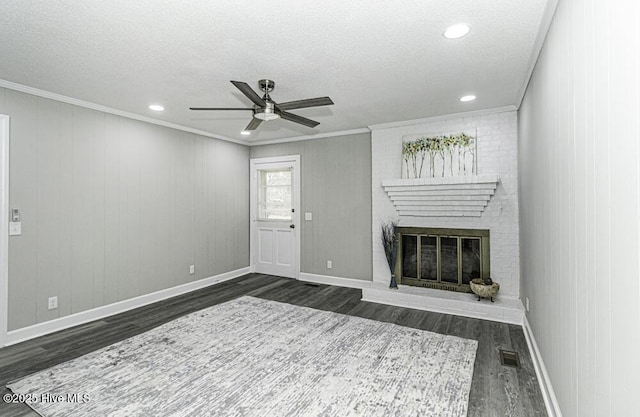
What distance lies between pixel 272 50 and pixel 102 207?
9.71 feet

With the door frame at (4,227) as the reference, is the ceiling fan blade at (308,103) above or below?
above

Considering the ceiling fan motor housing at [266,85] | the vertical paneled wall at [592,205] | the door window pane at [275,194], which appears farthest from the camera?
the door window pane at [275,194]

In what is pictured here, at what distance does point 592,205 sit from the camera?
1.27 metres

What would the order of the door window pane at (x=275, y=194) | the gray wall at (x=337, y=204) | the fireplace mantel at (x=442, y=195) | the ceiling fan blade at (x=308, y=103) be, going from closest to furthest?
the ceiling fan blade at (x=308, y=103) → the fireplace mantel at (x=442, y=195) → the gray wall at (x=337, y=204) → the door window pane at (x=275, y=194)

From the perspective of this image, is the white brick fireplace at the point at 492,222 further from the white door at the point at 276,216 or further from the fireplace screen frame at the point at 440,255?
the white door at the point at 276,216

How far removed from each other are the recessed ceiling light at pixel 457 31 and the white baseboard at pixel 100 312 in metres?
4.57

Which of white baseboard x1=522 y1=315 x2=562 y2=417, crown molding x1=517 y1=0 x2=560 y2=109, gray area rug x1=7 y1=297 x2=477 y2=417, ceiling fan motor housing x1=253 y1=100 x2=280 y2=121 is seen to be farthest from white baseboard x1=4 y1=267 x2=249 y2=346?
crown molding x1=517 y1=0 x2=560 y2=109

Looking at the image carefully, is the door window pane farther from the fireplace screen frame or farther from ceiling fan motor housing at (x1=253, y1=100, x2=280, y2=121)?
ceiling fan motor housing at (x1=253, y1=100, x2=280, y2=121)

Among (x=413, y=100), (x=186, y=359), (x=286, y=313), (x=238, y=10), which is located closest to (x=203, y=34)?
(x=238, y=10)

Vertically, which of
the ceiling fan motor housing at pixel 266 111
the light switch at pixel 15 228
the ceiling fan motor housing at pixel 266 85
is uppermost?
the ceiling fan motor housing at pixel 266 85

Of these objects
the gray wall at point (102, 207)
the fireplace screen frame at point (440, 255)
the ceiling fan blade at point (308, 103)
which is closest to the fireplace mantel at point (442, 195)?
the fireplace screen frame at point (440, 255)

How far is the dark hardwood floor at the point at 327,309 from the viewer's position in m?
2.16

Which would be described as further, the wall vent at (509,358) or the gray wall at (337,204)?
the gray wall at (337,204)

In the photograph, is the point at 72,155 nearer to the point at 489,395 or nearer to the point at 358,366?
the point at 358,366
